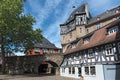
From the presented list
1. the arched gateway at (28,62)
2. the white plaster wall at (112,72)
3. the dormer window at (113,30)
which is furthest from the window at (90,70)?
the arched gateway at (28,62)

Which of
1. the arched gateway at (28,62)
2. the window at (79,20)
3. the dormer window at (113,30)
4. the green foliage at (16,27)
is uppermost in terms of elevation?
the window at (79,20)

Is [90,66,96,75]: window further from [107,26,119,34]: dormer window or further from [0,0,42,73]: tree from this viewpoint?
[0,0,42,73]: tree

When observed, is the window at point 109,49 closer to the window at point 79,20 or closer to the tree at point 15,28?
the tree at point 15,28

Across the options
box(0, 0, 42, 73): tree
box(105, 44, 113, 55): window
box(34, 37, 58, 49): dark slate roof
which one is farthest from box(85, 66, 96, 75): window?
box(34, 37, 58, 49): dark slate roof

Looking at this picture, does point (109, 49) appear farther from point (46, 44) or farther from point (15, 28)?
point (46, 44)

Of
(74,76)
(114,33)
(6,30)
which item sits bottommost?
(74,76)

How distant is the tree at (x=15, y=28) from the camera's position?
3488 centimetres

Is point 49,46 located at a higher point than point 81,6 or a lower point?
lower

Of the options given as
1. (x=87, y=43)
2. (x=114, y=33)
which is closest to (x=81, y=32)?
(x=87, y=43)

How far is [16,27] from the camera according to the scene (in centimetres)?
3600

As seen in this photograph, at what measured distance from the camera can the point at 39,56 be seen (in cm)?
4778

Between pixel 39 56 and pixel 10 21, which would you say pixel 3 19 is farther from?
pixel 39 56

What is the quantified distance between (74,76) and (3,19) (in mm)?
14673

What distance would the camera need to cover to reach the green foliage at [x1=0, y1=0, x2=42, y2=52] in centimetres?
3484
